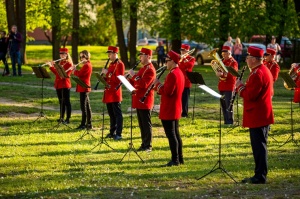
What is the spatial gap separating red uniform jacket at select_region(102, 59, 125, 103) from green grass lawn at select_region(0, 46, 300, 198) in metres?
0.95

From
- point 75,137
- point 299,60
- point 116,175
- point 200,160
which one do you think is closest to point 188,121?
point 75,137

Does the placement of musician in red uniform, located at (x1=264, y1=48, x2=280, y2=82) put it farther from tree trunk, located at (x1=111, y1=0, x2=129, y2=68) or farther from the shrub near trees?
tree trunk, located at (x1=111, y1=0, x2=129, y2=68)

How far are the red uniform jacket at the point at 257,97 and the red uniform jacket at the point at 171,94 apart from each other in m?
1.60

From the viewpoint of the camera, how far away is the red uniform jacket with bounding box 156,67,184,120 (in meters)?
13.7

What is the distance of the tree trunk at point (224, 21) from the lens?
41.7m

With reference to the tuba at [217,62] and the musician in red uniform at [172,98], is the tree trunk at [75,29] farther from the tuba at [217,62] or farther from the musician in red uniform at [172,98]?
the musician in red uniform at [172,98]

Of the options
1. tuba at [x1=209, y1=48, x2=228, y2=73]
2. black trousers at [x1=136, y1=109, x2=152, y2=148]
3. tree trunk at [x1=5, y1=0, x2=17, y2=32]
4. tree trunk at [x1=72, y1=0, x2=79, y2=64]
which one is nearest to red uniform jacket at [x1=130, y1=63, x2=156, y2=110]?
black trousers at [x1=136, y1=109, x2=152, y2=148]

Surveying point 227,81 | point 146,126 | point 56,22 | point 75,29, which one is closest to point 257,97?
point 146,126

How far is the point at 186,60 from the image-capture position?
21.2 m

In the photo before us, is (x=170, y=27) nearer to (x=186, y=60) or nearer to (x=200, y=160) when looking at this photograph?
(x=186, y=60)

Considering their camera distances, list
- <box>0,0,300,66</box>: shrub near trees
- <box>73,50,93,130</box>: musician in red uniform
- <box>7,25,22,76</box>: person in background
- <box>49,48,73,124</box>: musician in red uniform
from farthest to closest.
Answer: <box>0,0,300,66</box>: shrub near trees < <box>7,25,22,76</box>: person in background < <box>49,48,73,124</box>: musician in red uniform < <box>73,50,93,130</box>: musician in red uniform

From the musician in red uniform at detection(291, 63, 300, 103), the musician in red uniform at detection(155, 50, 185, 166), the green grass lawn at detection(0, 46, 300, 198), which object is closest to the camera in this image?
the green grass lawn at detection(0, 46, 300, 198)

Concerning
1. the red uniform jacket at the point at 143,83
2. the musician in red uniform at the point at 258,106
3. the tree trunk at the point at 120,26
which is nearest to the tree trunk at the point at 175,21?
the tree trunk at the point at 120,26

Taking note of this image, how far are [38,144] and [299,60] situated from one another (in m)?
30.9
